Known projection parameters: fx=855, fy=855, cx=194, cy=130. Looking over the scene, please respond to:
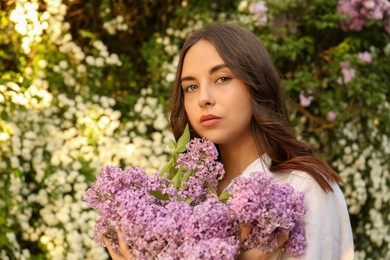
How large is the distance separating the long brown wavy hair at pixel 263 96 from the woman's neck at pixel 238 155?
3 centimetres

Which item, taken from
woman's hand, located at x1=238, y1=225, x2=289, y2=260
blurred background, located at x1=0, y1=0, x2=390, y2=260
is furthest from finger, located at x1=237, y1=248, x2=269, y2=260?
blurred background, located at x1=0, y1=0, x2=390, y2=260

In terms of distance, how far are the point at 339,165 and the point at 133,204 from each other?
3575 mm

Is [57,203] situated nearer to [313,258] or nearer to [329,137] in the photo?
[329,137]

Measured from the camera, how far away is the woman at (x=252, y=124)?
7.70 ft

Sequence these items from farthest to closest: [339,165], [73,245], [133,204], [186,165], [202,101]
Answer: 1. [339,165]
2. [73,245]
3. [202,101]
4. [186,165]
5. [133,204]

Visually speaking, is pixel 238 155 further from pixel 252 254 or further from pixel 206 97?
pixel 252 254

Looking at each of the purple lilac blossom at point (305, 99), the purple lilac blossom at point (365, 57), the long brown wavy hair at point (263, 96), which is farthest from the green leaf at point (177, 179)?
the purple lilac blossom at point (365, 57)

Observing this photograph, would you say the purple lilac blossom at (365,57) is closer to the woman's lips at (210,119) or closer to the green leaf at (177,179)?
the woman's lips at (210,119)

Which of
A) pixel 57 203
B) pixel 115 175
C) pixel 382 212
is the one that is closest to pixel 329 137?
pixel 382 212

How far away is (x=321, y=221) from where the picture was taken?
7.56ft

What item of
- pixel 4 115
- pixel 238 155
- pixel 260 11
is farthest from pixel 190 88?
pixel 260 11

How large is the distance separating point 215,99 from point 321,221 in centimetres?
45

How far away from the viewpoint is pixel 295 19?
18.3ft

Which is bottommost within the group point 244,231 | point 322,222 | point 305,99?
point 305,99
